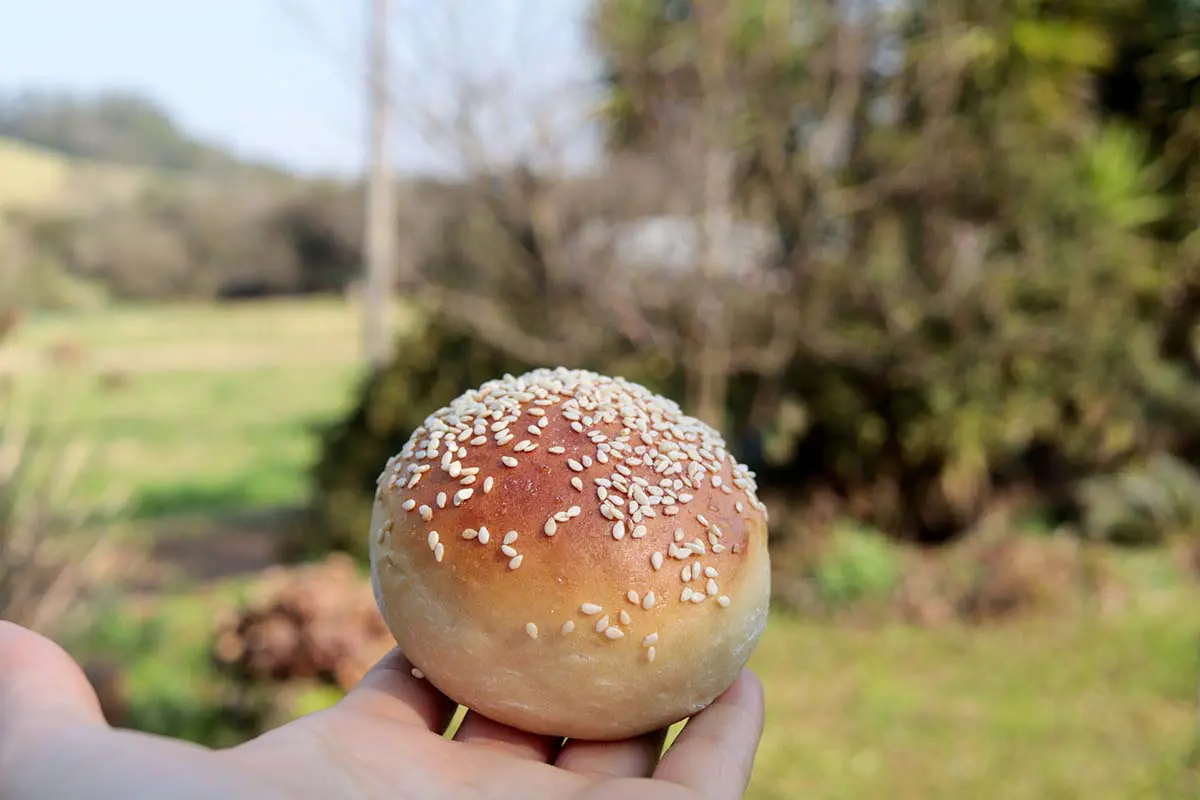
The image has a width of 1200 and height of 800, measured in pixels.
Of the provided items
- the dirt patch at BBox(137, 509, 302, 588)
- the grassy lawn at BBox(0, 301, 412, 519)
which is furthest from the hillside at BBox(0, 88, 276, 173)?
the dirt patch at BBox(137, 509, 302, 588)

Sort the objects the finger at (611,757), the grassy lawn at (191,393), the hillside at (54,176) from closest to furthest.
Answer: the finger at (611,757), the grassy lawn at (191,393), the hillside at (54,176)

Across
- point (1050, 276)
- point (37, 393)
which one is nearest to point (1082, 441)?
point (1050, 276)

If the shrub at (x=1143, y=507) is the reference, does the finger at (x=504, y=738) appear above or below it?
above

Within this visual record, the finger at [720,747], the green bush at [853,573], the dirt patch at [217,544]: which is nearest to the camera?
the finger at [720,747]

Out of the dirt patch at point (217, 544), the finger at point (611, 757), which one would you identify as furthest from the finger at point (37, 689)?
the dirt patch at point (217, 544)

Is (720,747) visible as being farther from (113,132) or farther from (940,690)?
(113,132)

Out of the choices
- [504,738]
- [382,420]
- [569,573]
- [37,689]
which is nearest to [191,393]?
[382,420]

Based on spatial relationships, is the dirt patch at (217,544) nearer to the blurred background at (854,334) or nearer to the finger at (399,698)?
the blurred background at (854,334)
